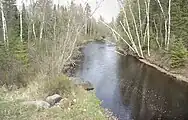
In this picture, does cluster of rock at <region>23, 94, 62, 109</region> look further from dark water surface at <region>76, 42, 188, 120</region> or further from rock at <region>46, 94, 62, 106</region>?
dark water surface at <region>76, 42, 188, 120</region>

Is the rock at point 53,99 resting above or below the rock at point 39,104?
below

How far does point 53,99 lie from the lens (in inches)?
500

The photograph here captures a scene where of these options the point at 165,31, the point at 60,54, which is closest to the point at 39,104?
the point at 60,54

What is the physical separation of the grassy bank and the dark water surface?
2.63m

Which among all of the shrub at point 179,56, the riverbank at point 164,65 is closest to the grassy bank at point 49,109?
the riverbank at point 164,65

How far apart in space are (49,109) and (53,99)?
1.54m

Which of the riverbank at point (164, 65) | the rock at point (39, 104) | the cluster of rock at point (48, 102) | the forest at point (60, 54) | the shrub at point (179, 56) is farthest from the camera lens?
the shrub at point (179, 56)

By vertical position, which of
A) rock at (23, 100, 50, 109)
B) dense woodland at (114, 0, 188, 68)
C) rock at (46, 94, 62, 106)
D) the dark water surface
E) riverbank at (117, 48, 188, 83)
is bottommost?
the dark water surface

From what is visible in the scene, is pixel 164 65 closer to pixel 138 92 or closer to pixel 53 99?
pixel 138 92

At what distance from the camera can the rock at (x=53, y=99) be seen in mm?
12516

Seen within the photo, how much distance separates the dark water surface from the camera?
15252 mm

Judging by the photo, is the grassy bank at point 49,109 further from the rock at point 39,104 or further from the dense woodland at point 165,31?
the dense woodland at point 165,31

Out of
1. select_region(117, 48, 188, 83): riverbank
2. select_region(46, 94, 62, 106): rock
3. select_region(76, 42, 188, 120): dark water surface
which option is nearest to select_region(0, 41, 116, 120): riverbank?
select_region(46, 94, 62, 106): rock

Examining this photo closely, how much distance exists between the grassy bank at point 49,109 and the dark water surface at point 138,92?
2635 millimetres
